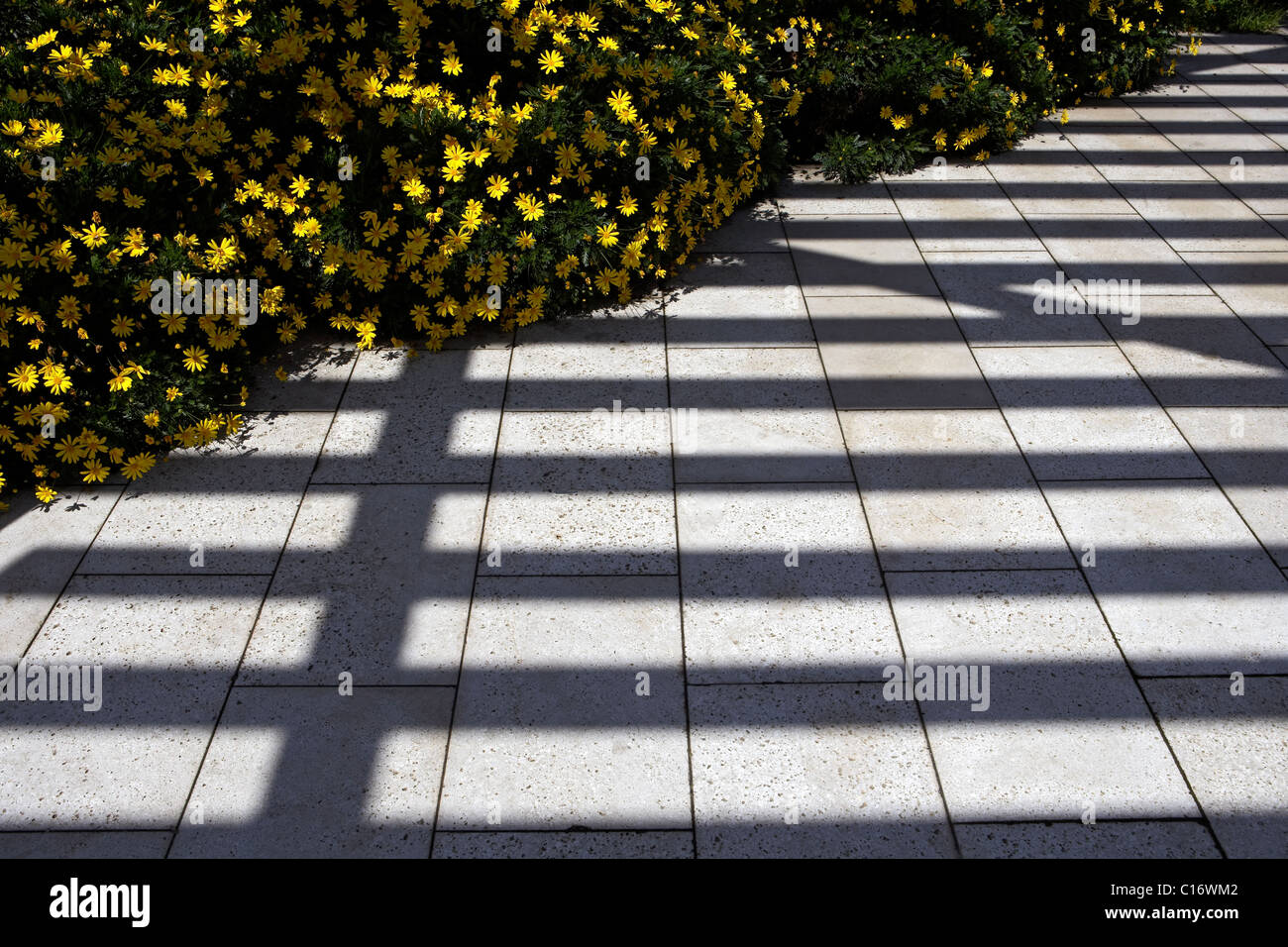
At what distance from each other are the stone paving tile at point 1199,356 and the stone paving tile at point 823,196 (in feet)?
5.27

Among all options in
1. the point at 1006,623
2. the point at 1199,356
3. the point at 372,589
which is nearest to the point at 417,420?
the point at 372,589

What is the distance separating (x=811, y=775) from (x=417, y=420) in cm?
226

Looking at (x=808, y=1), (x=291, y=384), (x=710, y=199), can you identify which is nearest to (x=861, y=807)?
(x=291, y=384)

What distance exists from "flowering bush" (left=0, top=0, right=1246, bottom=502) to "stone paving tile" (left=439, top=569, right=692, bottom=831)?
5.64 ft

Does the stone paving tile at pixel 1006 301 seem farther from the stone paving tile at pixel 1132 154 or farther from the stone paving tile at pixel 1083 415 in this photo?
the stone paving tile at pixel 1132 154

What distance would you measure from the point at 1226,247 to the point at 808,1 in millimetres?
2883

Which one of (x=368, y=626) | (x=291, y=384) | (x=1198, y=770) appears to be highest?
(x=291, y=384)

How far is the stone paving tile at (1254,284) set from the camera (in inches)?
192

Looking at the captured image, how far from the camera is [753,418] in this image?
4.26 m

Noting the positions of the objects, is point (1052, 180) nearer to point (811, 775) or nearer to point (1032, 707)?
point (1032, 707)

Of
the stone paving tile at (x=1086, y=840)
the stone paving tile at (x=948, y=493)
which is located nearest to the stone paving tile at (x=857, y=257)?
the stone paving tile at (x=948, y=493)

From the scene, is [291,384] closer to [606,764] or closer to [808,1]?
[606,764]
